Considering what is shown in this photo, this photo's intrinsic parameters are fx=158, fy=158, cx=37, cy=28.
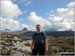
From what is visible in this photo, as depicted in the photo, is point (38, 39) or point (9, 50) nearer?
point (38, 39)

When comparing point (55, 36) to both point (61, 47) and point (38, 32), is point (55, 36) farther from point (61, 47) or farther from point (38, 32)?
point (38, 32)

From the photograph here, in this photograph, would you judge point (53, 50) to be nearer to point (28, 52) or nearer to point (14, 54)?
point (28, 52)

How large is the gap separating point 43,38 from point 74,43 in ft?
9.01

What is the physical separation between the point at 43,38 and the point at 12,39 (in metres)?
2.54

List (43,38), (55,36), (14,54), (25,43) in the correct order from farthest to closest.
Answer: (55,36) → (25,43) → (14,54) → (43,38)

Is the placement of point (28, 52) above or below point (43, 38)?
below

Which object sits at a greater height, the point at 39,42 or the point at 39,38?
the point at 39,38

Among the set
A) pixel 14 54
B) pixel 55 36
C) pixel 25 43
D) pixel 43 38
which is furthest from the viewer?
pixel 55 36

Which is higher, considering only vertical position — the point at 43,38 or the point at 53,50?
the point at 43,38

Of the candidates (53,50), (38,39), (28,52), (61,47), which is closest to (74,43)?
(61,47)

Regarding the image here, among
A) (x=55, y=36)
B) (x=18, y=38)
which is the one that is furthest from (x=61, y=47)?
(x=18, y=38)

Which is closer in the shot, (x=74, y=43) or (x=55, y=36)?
(x=74, y=43)

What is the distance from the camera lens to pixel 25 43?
733cm

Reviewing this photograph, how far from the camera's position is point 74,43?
24.9 feet
